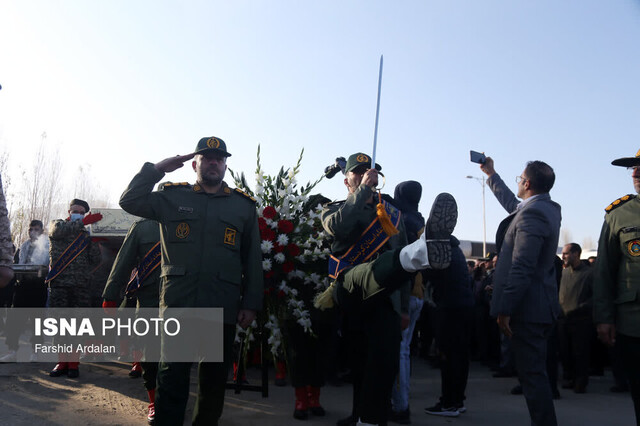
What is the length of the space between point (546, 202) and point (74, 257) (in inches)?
243

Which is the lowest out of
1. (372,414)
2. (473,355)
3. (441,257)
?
(473,355)

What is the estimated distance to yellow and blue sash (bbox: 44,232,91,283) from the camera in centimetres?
740

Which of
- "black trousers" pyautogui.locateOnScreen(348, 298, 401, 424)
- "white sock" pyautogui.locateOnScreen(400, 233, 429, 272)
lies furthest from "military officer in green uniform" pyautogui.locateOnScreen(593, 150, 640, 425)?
"white sock" pyautogui.locateOnScreen(400, 233, 429, 272)

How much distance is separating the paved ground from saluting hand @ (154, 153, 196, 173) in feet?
8.23

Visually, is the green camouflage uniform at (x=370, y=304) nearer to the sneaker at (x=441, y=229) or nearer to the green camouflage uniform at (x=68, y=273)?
the sneaker at (x=441, y=229)

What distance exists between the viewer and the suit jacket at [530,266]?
156 inches

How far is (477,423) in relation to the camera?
5.36m

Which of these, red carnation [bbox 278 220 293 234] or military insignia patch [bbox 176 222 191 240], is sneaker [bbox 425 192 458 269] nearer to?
military insignia patch [bbox 176 222 191 240]

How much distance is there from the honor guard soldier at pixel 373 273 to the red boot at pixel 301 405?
83cm

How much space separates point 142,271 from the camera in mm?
5469

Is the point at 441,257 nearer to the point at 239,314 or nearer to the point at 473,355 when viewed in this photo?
the point at 239,314

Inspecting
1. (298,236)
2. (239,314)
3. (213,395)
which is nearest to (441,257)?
(239,314)

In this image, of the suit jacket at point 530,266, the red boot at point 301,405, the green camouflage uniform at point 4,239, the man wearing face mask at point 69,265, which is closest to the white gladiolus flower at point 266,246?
the red boot at point 301,405

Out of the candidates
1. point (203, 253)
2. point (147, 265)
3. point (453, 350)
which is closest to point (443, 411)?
point (453, 350)
